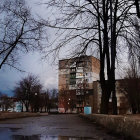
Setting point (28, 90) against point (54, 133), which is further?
point (28, 90)

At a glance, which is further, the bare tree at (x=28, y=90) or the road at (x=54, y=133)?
the bare tree at (x=28, y=90)

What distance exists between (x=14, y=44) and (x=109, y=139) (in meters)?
17.3

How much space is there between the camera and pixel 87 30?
1532cm

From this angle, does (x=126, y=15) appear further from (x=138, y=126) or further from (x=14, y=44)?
(x=14, y=44)

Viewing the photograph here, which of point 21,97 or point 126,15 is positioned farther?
point 21,97

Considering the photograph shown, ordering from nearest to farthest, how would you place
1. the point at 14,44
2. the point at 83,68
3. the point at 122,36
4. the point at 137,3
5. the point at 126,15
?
the point at 137,3, the point at 126,15, the point at 122,36, the point at 83,68, the point at 14,44

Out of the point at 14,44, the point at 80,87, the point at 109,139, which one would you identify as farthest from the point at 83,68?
the point at 80,87

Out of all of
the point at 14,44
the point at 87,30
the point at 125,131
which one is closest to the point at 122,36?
the point at 87,30

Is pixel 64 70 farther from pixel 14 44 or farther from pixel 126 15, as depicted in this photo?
pixel 14 44

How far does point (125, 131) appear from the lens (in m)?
6.39

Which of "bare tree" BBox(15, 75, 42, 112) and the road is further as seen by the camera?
"bare tree" BBox(15, 75, 42, 112)

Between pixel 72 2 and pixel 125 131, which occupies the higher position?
pixel 72 2

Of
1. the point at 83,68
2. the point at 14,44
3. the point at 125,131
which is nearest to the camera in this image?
the point at 125,131

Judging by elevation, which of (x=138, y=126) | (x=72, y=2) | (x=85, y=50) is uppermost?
(x=72, y=2)
